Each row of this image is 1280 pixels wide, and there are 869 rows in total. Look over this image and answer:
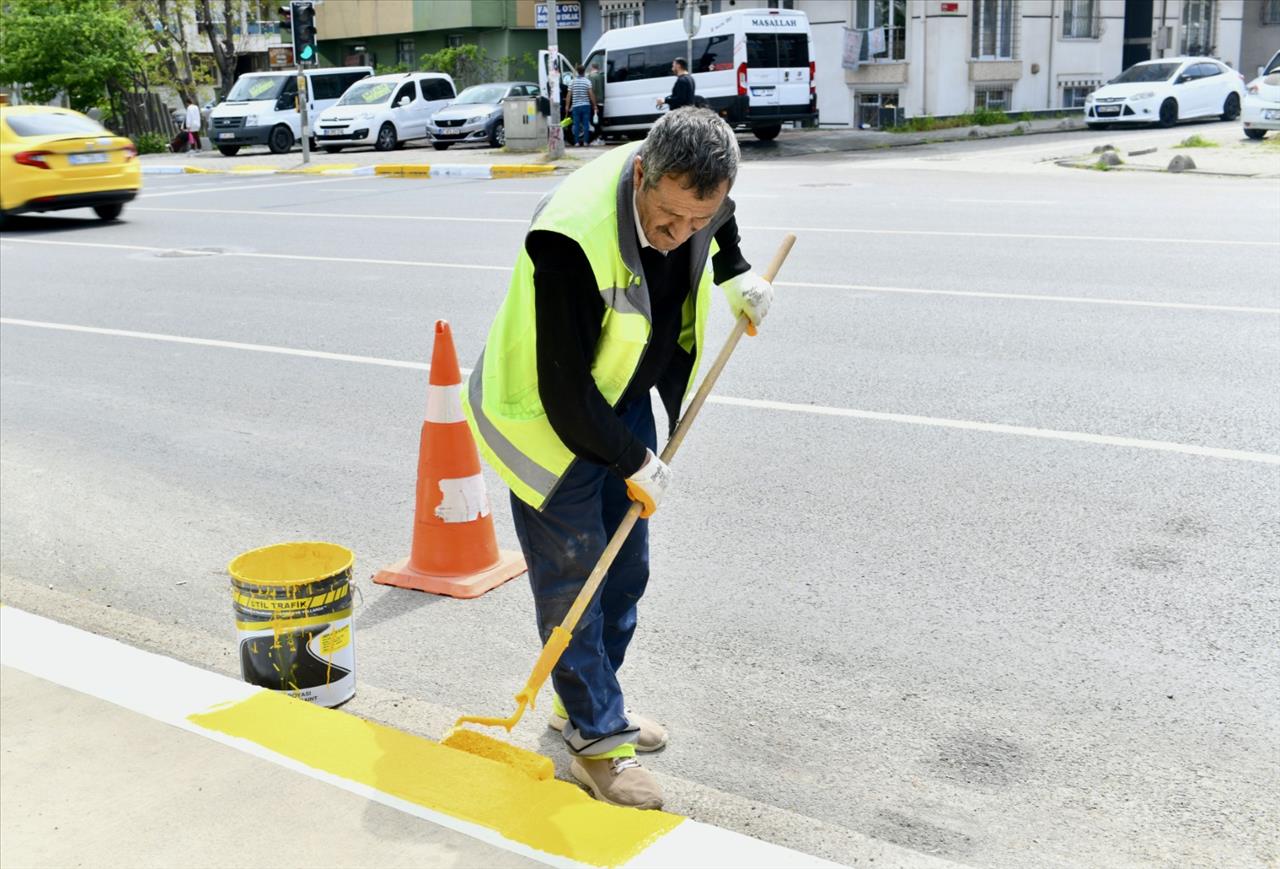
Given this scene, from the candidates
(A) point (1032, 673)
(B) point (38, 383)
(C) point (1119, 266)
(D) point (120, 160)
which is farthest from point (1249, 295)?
(D) point (120, 160)

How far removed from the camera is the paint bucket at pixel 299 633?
391cm

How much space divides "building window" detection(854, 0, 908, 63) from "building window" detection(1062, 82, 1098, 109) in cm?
528

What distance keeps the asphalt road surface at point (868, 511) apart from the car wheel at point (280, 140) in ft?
65.9

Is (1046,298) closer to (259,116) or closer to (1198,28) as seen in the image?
(259,116)

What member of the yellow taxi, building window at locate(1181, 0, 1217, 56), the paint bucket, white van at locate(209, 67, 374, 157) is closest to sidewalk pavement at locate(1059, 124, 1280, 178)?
building window at locate(1181, 0, 1217, 56)

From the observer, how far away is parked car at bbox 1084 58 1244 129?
27703mm

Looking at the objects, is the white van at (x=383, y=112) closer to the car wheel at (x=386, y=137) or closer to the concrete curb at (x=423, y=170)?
the car wheel at (x=386, y=137)

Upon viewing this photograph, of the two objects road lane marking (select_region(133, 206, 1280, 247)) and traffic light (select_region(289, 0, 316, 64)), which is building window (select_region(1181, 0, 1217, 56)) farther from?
road lane marking (select_region(133, 206, 1280, 247))

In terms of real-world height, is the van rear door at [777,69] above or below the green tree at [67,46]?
below

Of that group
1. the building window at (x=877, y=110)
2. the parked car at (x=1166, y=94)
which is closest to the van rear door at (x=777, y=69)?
the building window at (x=877, y=110)

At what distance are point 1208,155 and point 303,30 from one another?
15.8 m

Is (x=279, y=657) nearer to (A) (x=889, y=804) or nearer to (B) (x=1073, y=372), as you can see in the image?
(A) (x=889, y=804)

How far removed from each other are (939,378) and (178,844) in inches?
207

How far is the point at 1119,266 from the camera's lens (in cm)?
1052
